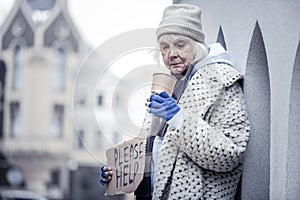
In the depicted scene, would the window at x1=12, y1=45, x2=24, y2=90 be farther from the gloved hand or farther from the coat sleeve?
the coat sleeve

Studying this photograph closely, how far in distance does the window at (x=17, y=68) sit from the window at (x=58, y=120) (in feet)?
3.50

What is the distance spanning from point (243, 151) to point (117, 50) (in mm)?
523

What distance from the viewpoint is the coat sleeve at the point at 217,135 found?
246 cm

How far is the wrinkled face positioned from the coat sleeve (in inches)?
5.8

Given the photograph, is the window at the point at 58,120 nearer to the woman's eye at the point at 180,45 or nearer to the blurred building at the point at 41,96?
the blurred building at the point at 41,96

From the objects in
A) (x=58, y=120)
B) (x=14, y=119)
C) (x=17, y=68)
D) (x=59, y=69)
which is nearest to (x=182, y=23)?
(x=58, y=120)

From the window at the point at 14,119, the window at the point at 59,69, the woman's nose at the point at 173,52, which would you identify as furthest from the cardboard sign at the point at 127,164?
the window at the point at 59,69

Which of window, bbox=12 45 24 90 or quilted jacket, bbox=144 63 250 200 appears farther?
window, bbox=12 45 24 90

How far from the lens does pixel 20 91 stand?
1850 centimetres

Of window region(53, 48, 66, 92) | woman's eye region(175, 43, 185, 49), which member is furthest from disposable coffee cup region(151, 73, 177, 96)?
window region(53, 48, 66, 92)

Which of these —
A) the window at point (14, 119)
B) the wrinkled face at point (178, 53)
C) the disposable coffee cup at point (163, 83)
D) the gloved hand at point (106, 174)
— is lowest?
the window at point (14, 119)

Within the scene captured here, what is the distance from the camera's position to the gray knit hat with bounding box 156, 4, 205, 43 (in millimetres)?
2615

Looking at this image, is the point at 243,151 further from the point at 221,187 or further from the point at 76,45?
the point at 76,45

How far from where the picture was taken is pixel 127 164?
2.70m
